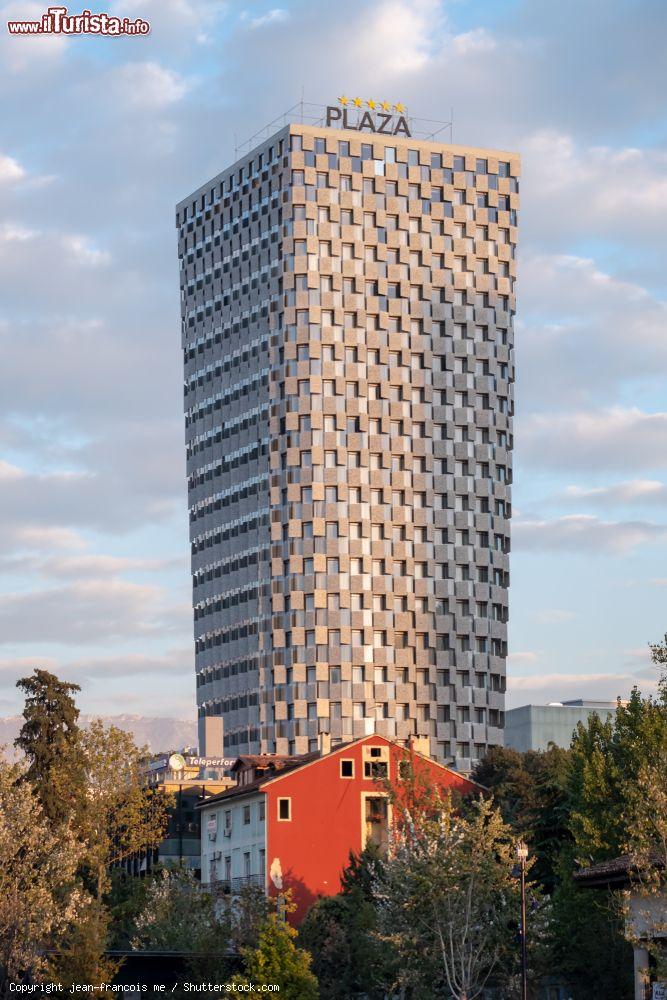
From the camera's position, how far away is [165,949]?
4289 inches

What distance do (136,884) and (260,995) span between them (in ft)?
159

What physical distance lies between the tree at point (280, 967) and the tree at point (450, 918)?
4.73 metres

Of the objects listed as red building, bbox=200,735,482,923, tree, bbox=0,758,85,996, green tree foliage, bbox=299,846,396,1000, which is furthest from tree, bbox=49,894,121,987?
red building, bbox=200,735,482,923

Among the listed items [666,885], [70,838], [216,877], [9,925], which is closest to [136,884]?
[216,877]

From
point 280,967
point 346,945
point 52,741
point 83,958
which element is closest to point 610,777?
point 346,945

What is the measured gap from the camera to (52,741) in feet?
416

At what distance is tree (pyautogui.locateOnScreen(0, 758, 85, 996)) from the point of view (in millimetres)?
102000

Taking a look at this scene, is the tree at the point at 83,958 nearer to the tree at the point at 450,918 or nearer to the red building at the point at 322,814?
the tree at the point at 450,918

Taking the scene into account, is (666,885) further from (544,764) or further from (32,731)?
(544,764)

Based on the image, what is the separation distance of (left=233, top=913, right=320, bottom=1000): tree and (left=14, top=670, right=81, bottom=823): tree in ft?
113

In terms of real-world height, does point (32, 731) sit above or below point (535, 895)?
above

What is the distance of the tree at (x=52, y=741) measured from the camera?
124 meters

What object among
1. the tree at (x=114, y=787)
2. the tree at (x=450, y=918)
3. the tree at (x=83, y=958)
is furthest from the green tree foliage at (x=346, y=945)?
the tree at (x=114, y=787)

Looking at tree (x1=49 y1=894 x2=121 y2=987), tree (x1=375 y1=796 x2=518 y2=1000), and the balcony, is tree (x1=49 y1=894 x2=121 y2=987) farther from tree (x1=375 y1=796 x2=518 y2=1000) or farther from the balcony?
the balcony
